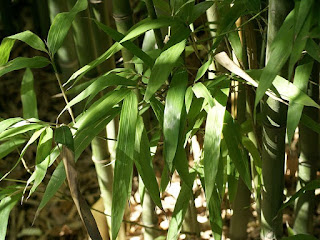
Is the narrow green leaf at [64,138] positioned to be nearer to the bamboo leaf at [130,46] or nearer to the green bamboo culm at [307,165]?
the bamboo leaf at [130,46]

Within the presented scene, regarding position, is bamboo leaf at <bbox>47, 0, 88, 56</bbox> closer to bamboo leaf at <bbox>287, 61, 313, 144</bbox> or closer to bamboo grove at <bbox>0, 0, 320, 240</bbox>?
bamboo grove at <bbox>0, 0, 320, 240</bbox>

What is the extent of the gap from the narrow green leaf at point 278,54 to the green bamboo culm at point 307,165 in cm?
37

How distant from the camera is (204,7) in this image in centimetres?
96

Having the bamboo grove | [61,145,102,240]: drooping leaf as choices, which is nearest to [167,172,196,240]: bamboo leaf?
the bamboo grove

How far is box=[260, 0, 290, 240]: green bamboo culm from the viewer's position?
866 millimetres

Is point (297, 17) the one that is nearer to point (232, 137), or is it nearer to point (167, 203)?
point (232, 137)

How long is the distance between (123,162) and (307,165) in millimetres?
614

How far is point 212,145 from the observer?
907 millimetres

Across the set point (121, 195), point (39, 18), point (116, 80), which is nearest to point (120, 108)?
point (116, 80)

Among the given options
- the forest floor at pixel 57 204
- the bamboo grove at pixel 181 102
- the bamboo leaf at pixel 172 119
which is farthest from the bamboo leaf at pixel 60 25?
the forest floor at pixel 57 204

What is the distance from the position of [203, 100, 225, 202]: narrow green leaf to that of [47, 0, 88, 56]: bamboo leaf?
291 mm

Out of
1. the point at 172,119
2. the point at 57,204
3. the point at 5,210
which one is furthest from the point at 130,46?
the point at 57,204

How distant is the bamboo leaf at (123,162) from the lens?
90cm

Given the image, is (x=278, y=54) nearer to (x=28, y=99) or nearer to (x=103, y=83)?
(x=103, y=83)
